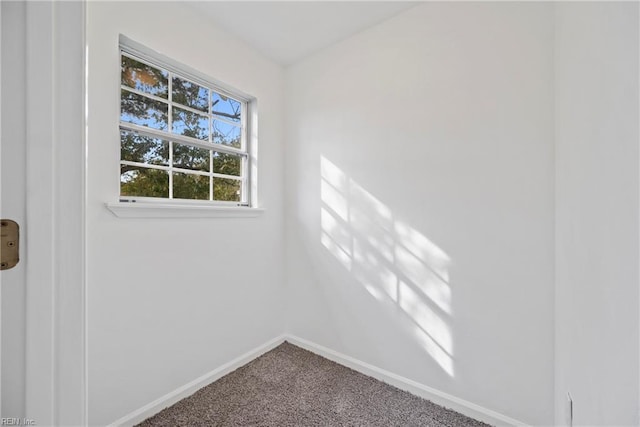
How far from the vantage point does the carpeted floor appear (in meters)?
1.52

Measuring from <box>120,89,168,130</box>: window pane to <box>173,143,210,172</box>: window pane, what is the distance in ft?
0.54

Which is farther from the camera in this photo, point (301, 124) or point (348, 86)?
point (301, 124)

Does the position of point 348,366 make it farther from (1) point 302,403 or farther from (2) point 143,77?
(2) point 143,77

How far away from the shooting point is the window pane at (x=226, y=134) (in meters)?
2.04

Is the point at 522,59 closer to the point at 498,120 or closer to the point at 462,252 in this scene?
the point at 498,120

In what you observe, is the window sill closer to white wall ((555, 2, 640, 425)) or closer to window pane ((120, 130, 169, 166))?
window pane ((120, 130, 169, 166))

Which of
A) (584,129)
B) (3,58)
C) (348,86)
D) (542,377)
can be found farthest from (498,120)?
(3,58)

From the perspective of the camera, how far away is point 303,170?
7.63 ft

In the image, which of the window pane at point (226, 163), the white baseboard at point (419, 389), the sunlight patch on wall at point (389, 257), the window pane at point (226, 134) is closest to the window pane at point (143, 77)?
the window pane at point (226, 134)

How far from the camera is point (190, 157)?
6.13ft

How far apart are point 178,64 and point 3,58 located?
4.93 feet

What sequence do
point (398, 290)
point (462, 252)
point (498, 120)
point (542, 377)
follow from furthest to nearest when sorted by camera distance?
point (398, 290) < point (462, 252) < point (498, 120) < point (542, 377)

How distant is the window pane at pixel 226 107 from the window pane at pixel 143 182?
669 millimetres

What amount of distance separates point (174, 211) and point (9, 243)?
4.18 ft
